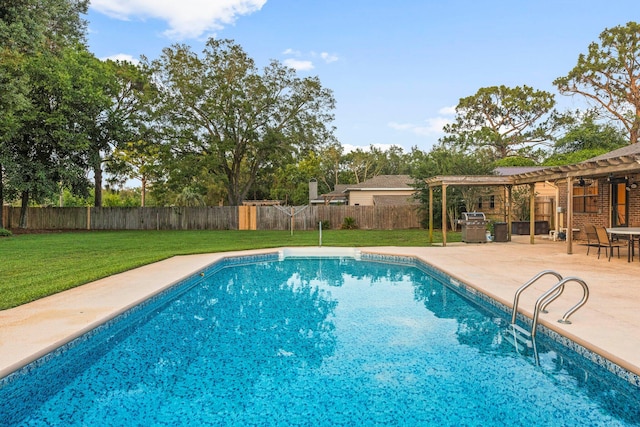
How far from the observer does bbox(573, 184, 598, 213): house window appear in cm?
1328

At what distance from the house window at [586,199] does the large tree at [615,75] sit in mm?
20364

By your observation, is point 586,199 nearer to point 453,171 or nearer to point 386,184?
point 453,171

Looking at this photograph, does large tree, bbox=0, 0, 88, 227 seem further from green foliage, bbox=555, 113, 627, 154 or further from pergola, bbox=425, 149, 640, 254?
green foliage, bbox=555, 113, 627, 154

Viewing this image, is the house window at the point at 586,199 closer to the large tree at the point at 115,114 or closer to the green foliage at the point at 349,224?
the green foliage at the point at 349,224

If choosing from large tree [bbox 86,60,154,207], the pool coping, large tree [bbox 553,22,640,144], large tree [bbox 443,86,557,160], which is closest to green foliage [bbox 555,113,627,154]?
large tree [bbox 553,22,640,144]

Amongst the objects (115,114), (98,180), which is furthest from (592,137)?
(98,180)

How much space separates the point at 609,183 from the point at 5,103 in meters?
18.3

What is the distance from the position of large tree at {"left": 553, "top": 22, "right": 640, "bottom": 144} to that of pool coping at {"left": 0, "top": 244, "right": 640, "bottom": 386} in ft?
93.7

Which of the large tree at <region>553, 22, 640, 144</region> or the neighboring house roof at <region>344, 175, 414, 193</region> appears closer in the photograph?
the neighboring house roof at <region>344, 175, 414, 193</region>

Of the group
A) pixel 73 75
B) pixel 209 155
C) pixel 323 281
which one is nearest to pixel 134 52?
pixel 73 75

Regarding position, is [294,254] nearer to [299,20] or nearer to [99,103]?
[299,20]

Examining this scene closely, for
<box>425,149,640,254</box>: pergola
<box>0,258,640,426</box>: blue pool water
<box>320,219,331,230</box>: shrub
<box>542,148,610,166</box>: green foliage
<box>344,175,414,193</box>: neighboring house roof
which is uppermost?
<box>542,148,610,166</box>: green foliage

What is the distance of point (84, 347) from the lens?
4270 mm

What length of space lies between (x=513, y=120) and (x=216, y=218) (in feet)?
96.1
